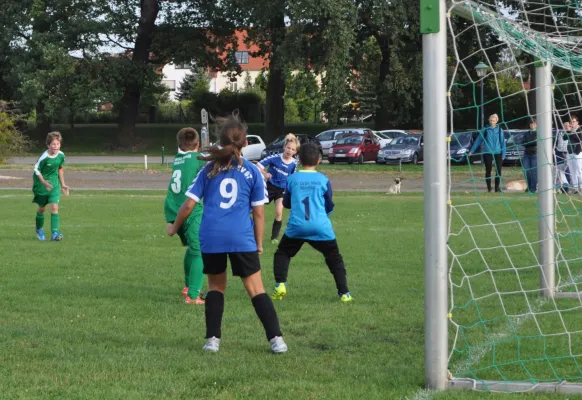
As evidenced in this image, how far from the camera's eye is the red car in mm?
38438

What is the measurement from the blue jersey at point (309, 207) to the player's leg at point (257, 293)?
1887mm

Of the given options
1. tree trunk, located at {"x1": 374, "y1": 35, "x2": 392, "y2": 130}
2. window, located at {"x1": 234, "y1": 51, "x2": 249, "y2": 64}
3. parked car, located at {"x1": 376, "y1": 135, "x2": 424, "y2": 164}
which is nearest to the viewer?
parked car, located at {"x1": 376, "y1": 135, "x2": 424, "y2": 164}

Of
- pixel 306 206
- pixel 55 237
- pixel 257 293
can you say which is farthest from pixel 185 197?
pixel 55 237

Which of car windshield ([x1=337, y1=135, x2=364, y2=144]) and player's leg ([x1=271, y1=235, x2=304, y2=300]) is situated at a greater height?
car windshield ([x1=337, y1=135, x2=364, y2=144])

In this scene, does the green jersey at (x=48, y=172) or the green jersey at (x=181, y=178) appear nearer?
the green jersey at (x=181, y=178)

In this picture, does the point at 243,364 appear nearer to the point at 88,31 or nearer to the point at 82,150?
the point at 88,31

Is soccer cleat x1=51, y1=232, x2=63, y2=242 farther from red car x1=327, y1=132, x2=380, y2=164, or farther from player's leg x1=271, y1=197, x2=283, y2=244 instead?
red car x1=327, y1=132, x2=380, y2=164

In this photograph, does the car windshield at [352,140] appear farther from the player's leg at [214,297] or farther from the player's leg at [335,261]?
the player's leg at [214,297]

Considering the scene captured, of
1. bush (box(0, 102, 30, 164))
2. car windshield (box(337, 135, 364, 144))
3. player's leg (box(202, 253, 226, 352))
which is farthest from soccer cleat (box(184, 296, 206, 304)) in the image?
car windshield (box(337, 135, 364, 144))

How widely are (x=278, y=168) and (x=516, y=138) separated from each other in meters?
6.27

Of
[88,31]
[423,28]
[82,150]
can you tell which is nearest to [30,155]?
[82,150]

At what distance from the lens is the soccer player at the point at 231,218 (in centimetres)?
629

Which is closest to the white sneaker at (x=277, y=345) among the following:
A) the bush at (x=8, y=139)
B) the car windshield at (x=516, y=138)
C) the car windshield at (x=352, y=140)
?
the car windshield at (x=516, y=138)

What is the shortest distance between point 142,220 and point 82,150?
37990 mm
